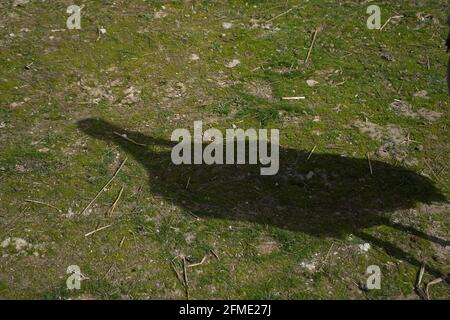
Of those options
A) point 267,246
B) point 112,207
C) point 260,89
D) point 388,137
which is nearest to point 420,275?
point 267,246

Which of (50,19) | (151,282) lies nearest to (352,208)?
(151,282)

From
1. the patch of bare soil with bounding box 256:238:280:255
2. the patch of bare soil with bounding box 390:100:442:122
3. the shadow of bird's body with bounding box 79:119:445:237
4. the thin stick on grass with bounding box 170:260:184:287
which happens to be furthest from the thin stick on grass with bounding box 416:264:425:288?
the patch of bare soil with bounding box 390:100:442:122

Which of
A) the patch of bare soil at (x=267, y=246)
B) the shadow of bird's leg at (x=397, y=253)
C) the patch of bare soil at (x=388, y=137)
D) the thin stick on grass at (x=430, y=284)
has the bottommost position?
the patch of bare soil at (x=267, y=246)

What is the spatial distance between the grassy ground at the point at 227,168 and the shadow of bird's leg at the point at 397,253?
0.01 meters

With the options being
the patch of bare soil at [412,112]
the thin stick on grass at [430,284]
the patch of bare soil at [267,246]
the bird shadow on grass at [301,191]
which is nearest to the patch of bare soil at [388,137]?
the bird shadow on grass at [301,191]

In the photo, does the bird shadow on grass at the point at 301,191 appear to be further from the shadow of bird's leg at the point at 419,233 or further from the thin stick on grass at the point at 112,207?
the thin stick on grass at the point at 112,207

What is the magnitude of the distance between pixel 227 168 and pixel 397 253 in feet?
5.97

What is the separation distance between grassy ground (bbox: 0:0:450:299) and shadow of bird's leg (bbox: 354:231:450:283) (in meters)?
0.01

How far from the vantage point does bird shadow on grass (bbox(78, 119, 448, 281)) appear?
5078 mm

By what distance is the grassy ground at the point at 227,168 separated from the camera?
4.68 m

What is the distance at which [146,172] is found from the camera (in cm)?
561

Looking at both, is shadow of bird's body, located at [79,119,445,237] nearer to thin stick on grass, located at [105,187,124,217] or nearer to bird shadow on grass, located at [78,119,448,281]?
bird shadow on grass, located at [78,119,448,281]

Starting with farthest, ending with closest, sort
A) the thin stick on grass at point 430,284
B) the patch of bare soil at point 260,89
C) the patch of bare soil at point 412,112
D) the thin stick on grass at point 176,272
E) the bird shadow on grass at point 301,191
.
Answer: the patch of bare soil at point 260,89 → the patch of bare soil at point 412,112 → the bird shadow on grass at point 301,191 → the thin stick on grass at point 176,272 → the thin stick on grass at point 430,284
